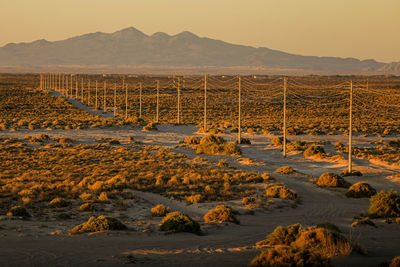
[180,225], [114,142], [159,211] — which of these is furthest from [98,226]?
[114,142]

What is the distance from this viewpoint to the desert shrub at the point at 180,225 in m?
15.4

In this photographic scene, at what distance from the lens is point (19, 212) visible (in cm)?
1752

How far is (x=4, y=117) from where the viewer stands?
68812 millimetres

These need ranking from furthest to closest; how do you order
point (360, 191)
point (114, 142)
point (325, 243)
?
point (114, 142) < point (360, 191) < point (325, 243)

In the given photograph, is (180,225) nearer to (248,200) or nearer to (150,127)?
(248,200)

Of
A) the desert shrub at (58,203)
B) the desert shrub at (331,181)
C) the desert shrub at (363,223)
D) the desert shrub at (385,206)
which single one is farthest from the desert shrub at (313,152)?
the desert shrub at (58,203)

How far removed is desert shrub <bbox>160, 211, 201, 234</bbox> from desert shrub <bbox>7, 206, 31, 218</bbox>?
5.12m

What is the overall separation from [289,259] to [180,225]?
17.2 ft

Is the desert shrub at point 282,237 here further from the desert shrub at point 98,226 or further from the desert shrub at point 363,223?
the desert shrub at point 98,226

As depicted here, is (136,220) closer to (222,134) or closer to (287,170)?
(287,170)

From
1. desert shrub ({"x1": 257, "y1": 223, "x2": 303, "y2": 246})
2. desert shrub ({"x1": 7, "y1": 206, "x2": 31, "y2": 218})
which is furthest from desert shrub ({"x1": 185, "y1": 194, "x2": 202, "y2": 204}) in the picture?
desert shrub ({"x1": 257, "y1": 223, "x2": 303, "y2": 246})

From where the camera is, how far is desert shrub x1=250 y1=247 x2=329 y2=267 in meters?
10.8

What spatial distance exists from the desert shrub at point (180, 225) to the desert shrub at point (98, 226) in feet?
4.56

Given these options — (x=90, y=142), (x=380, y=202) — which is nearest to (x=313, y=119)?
(x=90, y=142)
